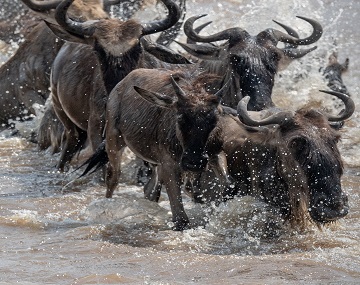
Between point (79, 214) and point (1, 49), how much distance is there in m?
8.50

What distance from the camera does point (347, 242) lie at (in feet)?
25.8

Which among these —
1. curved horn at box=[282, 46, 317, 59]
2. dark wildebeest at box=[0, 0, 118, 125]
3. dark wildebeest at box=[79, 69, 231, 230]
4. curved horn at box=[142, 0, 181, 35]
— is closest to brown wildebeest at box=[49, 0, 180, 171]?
curved horn at box=[142, 0, 181, 35]

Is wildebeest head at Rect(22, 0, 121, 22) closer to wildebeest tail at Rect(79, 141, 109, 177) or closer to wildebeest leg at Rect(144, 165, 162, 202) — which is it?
wildebeest tail at Rect(79, 141, 109, 177)

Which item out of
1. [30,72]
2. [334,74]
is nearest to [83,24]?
[30,72]

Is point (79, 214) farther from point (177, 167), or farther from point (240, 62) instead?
point (240, 62)

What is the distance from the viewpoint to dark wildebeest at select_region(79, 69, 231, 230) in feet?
25.8

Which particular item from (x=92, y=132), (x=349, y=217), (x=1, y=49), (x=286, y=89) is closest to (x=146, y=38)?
(x=92, y=132)

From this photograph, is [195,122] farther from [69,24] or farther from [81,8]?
[81,8]

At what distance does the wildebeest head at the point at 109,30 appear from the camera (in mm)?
9859

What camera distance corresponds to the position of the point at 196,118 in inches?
309

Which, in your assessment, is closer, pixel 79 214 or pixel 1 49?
pixel 79 214

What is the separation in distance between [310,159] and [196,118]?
0.86 meters

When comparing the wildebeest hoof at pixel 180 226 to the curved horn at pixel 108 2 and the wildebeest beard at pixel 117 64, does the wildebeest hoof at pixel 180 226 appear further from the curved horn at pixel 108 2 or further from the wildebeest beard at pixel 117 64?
the curved horn at pixel 108 2

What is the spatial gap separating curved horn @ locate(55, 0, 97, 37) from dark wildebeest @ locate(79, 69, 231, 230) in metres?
0.90
